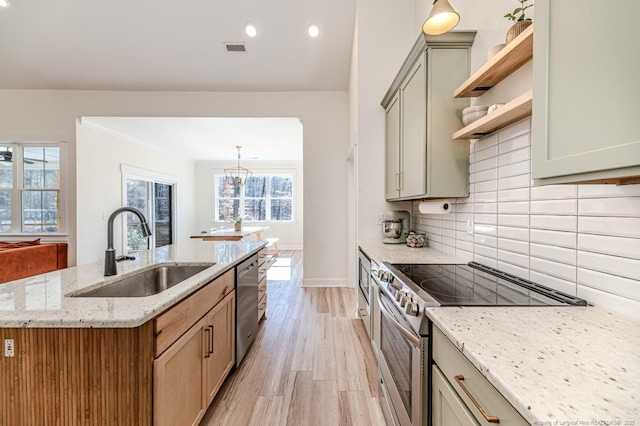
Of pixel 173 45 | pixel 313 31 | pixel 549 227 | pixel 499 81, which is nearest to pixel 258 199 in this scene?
pixel 173 45

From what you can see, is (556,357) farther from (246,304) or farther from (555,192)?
(246,304)

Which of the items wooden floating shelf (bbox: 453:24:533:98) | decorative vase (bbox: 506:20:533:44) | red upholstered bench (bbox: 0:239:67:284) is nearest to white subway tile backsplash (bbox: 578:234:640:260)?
wooden floating shelf (bbox: 453:24:533:98)

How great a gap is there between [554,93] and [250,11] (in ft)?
12.4

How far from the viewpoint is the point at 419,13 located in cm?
299

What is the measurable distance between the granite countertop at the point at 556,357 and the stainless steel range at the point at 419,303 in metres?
0.09

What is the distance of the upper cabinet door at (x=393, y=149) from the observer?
2602 millimetres

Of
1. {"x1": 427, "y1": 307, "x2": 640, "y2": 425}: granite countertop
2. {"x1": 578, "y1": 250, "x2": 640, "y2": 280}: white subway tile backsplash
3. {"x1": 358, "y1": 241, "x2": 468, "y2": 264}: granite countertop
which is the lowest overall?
{"x1": 427, "y1": 307, "x2": 640, "y2": 425}: granite countertop

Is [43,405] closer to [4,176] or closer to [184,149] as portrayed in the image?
[4,176]

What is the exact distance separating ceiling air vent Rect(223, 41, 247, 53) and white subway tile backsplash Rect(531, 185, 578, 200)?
392cm

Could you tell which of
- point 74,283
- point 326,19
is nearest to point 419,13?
point 326,19

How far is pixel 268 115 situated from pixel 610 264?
14.4 ft

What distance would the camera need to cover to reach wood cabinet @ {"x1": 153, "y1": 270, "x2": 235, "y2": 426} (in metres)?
1.14

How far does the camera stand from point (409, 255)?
2168 mm

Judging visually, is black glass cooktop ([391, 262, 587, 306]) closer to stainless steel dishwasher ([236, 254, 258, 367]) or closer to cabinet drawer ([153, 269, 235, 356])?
cabinet drawer ([153, 269, 235, 356])
